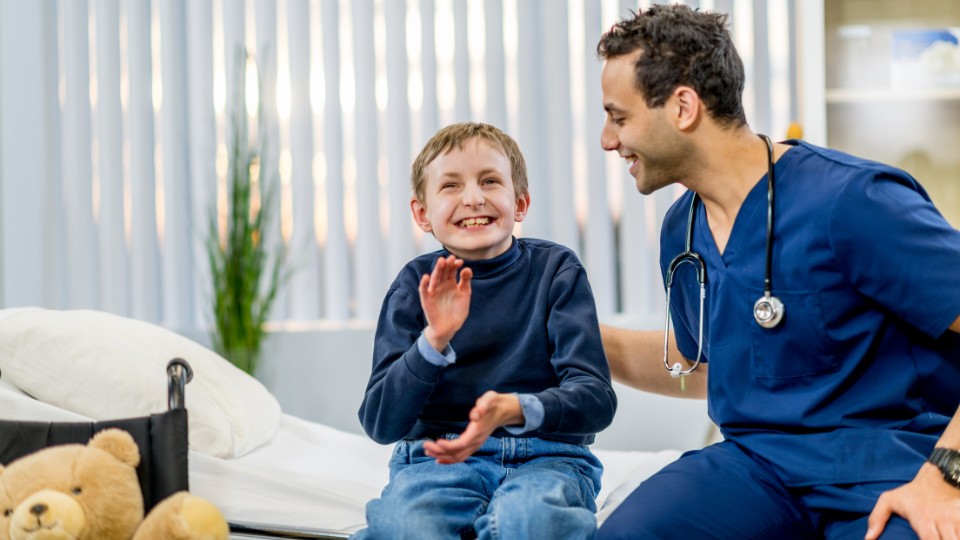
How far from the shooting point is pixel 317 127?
345cm

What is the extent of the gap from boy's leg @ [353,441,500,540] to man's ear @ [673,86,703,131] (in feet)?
2.02

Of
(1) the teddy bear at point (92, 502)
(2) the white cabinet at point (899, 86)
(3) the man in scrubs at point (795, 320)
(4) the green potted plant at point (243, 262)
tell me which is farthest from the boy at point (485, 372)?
(2) the white cabinet at point (899, 86)

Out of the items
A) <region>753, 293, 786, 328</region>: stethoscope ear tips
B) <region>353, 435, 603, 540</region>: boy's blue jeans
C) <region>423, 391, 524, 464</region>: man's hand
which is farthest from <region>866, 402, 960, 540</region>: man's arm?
<region>423, 391, 524, 464</region>: man's hand

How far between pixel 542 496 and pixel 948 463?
1.75ft

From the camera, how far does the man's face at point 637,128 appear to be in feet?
5.20

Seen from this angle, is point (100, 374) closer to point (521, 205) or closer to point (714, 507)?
point (521, 205)

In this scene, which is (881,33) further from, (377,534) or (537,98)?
(377,534)

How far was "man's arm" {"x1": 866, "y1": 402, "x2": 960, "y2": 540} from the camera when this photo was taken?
125 cm

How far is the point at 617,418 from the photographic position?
9.52 feet

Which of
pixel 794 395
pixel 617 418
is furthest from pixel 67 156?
pixel 794 395

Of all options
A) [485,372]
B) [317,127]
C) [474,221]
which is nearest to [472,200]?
[474,221]

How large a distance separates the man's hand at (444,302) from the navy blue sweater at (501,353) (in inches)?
1.8

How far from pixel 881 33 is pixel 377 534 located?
241 centimetres

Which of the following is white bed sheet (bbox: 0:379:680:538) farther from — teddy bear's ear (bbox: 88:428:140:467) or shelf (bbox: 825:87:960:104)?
shelf (bbox: 825:87:960:104)
